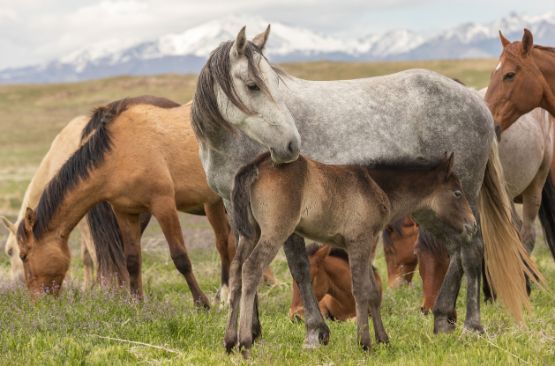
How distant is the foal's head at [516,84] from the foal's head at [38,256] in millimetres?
5074

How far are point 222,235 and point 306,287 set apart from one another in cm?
430

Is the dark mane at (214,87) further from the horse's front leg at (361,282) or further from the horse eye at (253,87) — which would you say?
the horse's front leg at (361,282)

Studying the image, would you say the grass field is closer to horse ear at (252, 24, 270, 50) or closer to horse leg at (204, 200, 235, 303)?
horse leg at (204, 200, 235, 303)

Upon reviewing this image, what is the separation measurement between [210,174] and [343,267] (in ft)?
11.4

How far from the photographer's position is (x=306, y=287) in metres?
6.28

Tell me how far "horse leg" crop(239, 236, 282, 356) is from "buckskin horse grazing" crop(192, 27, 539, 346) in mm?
609

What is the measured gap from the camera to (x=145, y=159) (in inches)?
346

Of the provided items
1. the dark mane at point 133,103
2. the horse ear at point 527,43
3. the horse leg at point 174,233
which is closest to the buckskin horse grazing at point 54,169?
the dark mane at point 133,103

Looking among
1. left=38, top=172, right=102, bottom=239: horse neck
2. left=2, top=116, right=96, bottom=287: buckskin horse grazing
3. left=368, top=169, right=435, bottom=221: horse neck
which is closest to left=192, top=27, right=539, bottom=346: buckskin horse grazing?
left=368, top=169, right=435, bottom=221: horse neck

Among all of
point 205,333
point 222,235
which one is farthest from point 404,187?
point 222,235

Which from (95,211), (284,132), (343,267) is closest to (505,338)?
(284,132)

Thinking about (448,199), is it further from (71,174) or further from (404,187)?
(71,174)

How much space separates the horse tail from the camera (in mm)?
5531

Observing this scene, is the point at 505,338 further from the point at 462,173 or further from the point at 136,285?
the point at 136,285
